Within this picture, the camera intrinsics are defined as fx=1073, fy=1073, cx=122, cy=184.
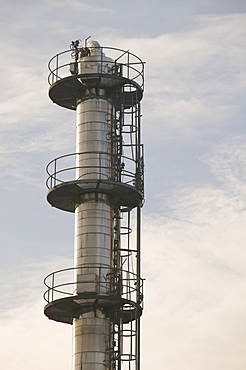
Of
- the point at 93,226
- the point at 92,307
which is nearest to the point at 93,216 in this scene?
the point at 93,226

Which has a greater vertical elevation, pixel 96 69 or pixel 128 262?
pixel 96 69

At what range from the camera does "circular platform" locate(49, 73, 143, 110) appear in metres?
60.8

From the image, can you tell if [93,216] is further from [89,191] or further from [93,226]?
[89,191]

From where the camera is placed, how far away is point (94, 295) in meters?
56.2

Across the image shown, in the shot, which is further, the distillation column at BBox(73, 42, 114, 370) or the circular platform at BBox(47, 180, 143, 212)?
the circular platform at BBox(47, 180, 143, 212)

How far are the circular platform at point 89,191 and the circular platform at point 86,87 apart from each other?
18.8ft

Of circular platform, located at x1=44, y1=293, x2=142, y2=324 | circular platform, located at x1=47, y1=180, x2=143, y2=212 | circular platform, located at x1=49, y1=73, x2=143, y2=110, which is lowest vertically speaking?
circular platform, located at x1=44, y1=293, x2=142, y2=324

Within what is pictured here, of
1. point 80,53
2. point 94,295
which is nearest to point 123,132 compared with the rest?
point 80,53

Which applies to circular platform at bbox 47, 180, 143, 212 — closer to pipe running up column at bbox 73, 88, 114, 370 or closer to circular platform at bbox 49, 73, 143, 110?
pipe running up column at bbox 73, 88, 114, 370

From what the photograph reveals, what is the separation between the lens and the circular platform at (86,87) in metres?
60.8

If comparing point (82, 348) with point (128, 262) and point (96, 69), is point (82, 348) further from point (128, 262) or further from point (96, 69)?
point (96, 69)

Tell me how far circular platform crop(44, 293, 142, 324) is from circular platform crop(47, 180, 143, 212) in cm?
588

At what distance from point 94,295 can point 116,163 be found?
8041 millimetres

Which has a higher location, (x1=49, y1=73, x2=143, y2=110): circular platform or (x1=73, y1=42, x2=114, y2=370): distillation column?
(x1=49, y1=73, x2=143, y2=110): circular platform
